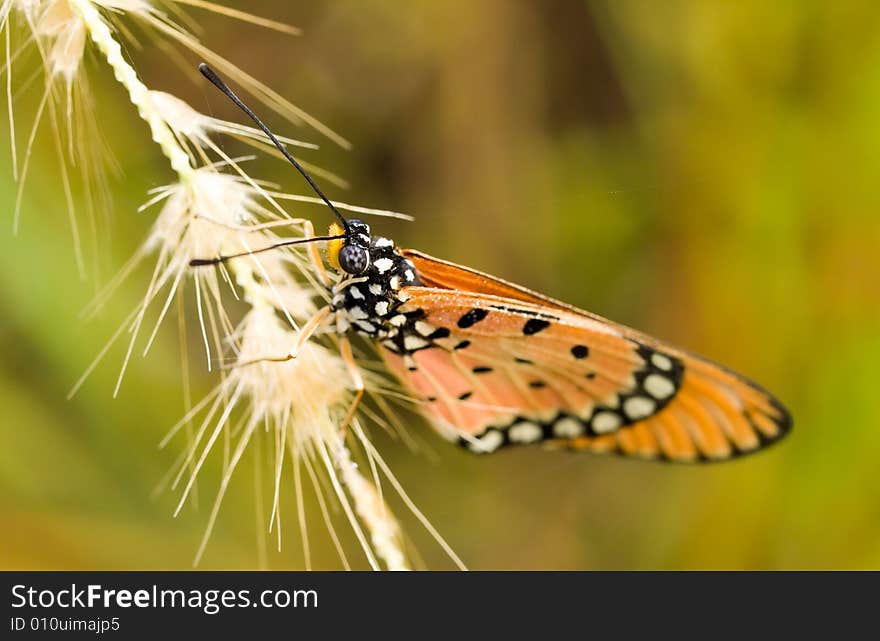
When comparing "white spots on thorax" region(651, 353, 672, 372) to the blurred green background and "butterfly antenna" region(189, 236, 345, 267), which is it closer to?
"butterfly antenna" region(189, 236, 345, 267)

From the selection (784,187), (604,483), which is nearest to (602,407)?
(604,483)

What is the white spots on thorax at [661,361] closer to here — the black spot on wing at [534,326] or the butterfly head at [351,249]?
the black spot on wing at [534,326]

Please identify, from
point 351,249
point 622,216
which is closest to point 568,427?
point 351,249

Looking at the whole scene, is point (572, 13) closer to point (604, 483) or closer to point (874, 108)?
point (874, 108)

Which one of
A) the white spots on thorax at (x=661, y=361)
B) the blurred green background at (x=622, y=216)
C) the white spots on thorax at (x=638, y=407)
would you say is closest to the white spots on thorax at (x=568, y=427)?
the white spots on thorax at (x=638, y=407)

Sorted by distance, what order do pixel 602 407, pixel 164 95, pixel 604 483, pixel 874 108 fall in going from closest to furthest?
pixel 164 95, pixel 602 407, pixel 874 108, pixel 604 483
